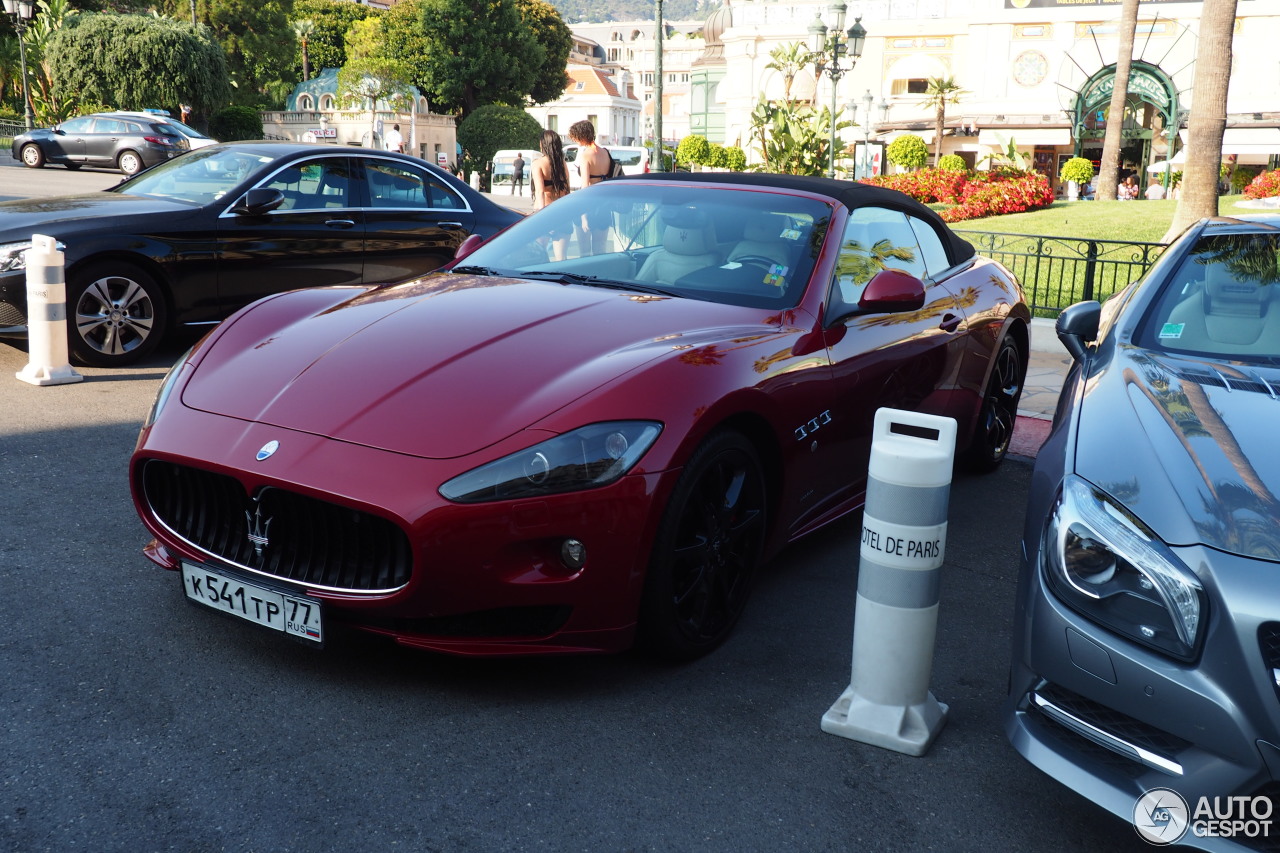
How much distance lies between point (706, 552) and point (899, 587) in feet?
2.04

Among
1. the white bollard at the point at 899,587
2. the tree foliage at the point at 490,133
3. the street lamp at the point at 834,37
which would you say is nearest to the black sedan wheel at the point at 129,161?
the street lamp at the point at 834,37

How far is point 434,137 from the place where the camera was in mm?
70812

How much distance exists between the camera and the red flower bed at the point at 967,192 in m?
24.2

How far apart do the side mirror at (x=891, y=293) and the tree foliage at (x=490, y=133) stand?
6188 centimetres

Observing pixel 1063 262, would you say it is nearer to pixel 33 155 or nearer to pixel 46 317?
pixel 46 317

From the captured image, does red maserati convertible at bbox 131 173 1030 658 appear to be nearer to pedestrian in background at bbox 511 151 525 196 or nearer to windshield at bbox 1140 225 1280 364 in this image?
windshield at bbox 1140 225 1280 364

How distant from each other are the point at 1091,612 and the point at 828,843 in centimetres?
80

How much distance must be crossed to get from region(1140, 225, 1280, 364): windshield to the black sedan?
4.43 m

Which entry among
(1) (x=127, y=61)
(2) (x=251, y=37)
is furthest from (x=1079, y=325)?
(2) (x=251, y=37)

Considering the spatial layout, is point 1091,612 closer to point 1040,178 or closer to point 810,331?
point 810,331

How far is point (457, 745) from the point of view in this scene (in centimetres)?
297

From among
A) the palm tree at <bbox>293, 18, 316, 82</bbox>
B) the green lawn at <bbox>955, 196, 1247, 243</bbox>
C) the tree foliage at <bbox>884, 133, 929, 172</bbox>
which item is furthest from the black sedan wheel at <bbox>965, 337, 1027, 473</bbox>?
the palm tree at <bbox>293, 18, 316, 82</bbox>

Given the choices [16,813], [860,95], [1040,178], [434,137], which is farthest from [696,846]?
[434,137]

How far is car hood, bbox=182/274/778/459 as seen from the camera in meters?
3.13
